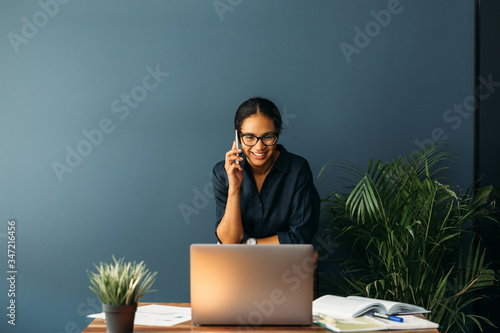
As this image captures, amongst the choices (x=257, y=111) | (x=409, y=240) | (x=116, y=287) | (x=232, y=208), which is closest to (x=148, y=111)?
(x=257, y=111)

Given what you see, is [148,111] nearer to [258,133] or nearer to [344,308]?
[258,133]

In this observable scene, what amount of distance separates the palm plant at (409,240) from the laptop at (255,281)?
130 cm

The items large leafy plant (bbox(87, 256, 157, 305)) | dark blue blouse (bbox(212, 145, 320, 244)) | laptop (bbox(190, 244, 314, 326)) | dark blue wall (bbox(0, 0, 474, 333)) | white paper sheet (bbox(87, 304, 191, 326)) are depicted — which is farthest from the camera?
dark blue wall (bbox(0, 0, 474, 333))

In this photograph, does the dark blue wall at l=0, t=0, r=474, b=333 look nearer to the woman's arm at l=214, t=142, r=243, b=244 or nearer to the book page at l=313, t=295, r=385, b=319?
the woman's arm at l=214, t=142, r=243, b=244

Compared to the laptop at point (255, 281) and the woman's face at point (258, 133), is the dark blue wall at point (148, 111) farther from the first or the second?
the laptop at point (255, 281)

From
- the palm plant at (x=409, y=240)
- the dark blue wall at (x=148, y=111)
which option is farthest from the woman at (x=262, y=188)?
the dark blue wall at (x=148, y=111)

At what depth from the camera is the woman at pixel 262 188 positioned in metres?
2.79

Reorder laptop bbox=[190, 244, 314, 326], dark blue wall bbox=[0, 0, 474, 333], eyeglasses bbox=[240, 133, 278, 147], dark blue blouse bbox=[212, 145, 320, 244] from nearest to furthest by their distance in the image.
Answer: laptop bbox=[190, 244, 314, 326] < eyeglasses bbox=[240, 133, 278, 147] < dark blue blouse bbox=[212, 145, 320, 244] < dark blue wall bbox=[0, 0, 474, 333]

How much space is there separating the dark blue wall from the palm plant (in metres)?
0.38

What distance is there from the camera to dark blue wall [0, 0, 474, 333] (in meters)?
3.48

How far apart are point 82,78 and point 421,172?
2.34m

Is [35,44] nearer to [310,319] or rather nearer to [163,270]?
[163,270]

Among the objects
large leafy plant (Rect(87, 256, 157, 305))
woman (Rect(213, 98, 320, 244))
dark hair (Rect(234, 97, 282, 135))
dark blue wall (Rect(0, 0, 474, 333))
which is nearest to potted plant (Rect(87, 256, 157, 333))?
large leafy plant (Rect(87, 256, 157, 305))

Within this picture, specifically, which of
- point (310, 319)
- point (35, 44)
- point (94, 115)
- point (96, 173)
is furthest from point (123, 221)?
point (310, 319)
